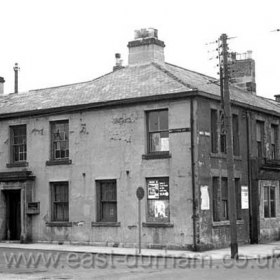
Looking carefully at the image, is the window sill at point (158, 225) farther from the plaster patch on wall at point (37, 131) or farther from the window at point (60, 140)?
the plaster patch on wall at point (37, 131)

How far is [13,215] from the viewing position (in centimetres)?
2864

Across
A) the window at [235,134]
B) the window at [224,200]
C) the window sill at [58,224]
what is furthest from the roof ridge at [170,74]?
the window sill at [58,224]

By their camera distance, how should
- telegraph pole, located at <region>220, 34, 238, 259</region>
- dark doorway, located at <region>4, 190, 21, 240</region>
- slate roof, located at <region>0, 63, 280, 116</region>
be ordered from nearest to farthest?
telegraph pole, located at <region>220, 34, 238, 259</region>
slate roof, located at <region>0, 63, 280, 116</region>
dark doorway, located at <region>4, 190, 21, 240</region>

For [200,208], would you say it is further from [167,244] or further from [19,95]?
[19,95]

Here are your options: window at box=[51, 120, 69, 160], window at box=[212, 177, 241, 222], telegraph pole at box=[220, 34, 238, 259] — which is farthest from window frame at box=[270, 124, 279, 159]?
window at box=[51, 120, 69, 160]

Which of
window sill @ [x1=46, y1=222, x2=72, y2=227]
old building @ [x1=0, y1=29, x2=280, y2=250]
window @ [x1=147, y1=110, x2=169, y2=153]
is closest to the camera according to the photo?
old building @ [x1=0, y1=29, x2=280, y2=250]

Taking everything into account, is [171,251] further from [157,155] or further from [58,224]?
[58,224]

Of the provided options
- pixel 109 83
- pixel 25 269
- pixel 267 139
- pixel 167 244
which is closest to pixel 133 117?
pixel 109 83

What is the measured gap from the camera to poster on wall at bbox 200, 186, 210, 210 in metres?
24.0

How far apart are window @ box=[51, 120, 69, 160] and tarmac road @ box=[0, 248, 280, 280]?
5.96 meters

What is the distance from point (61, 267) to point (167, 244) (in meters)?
6.86

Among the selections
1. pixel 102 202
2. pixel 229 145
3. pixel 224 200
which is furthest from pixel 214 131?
pixel 102 202

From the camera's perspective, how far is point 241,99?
2833cm

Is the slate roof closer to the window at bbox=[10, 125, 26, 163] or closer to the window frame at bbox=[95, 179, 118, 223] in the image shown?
the window at bbox=[10, 125, 26, 163]
